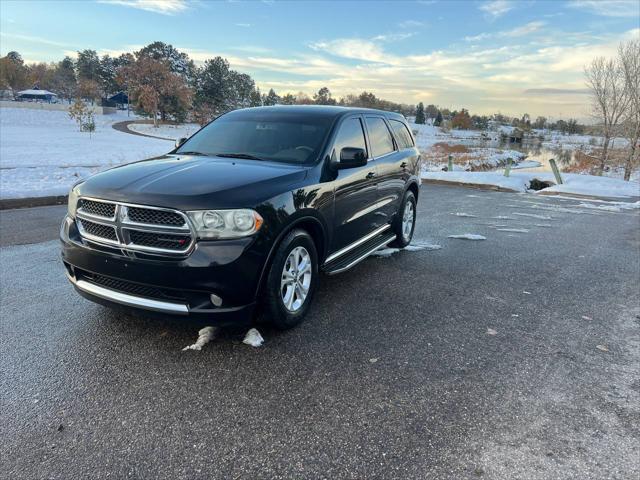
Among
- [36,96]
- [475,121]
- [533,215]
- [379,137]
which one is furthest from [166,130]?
[475,121]

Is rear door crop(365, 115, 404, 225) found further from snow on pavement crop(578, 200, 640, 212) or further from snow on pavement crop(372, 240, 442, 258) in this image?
snow on pavement crop(578, 200, 640, 212)

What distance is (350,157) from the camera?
4176 mm

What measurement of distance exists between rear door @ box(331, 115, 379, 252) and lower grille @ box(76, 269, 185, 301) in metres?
1.68

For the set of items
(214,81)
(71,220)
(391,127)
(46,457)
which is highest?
(214,81)

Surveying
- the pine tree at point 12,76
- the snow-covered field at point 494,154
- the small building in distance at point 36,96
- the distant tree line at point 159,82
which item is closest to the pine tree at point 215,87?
the distant tree line at point 159,82

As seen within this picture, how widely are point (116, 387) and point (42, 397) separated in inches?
17.0

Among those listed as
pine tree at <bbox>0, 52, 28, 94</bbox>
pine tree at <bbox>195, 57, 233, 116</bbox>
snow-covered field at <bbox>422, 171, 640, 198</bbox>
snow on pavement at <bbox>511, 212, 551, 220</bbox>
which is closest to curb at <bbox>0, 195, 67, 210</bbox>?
snow on pavement at <bbox>511, 212, 551, 220</bbox>

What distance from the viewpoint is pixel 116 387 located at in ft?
9.56

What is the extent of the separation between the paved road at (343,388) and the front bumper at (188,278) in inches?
16.0

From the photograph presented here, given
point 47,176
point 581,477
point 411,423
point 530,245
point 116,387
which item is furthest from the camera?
point 47,176

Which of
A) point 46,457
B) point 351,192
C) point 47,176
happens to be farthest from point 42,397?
point 47,176

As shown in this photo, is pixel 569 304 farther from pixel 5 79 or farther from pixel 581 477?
pixel 5 79

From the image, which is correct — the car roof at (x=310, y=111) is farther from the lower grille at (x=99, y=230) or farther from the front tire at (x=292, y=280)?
the lower grille at (x=99, y=230)

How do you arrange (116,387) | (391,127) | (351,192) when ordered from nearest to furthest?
1. (116,387)
2. (351,192)
3. (391,127)
